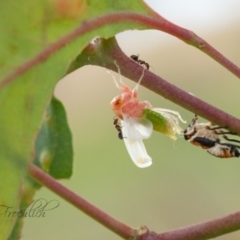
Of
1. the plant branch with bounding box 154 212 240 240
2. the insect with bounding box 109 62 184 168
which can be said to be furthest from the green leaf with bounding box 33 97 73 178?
the plant branch with bounding box 154 212 240 240

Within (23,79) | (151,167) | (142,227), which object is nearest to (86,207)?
(142,227)

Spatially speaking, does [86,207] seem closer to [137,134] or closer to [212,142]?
[137,134]

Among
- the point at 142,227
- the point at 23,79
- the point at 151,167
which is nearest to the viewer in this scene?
the point at 23,79

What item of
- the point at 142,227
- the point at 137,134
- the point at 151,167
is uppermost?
the point at 151,167

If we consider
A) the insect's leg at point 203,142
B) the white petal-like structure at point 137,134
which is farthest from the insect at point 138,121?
the insect's leg at point 203,142

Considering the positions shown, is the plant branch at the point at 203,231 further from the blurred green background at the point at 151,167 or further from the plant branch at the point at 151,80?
the blurred green background at the point at 151,167

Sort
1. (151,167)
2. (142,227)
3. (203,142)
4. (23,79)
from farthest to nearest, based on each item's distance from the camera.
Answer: (151,167)
(203,142)
(142,227)
(23,79)
